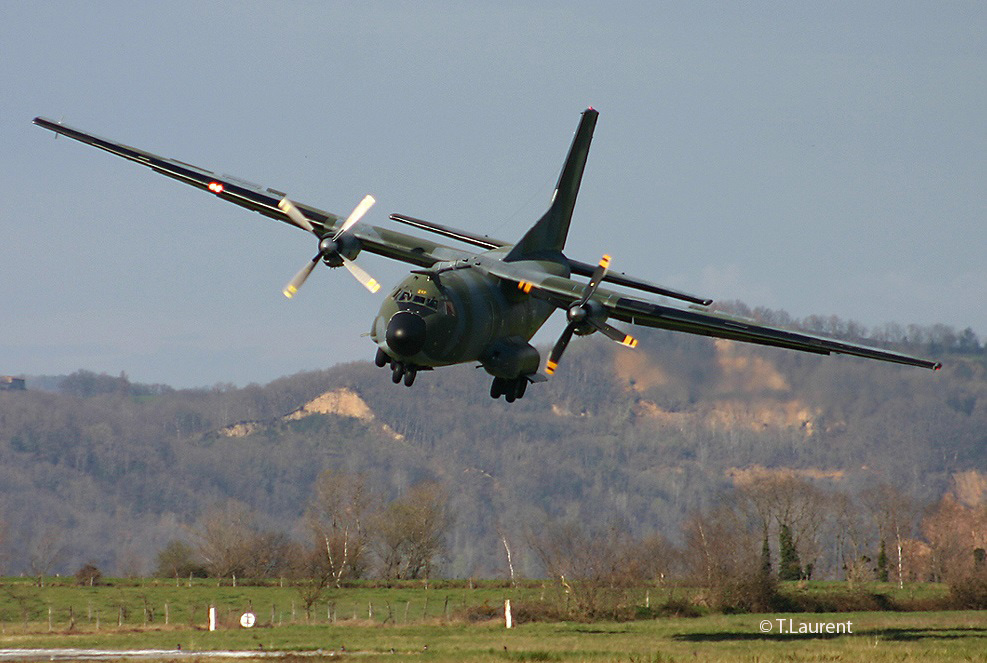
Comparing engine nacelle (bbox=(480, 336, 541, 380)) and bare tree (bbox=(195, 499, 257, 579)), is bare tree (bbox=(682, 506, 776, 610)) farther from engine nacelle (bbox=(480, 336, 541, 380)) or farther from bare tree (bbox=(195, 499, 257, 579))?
bare tree (bbox=(195, 499, 257, 579))

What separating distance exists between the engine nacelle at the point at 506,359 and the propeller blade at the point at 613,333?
2445 mm

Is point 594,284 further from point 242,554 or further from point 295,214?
point 242,554

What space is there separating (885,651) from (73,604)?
50.6 metres

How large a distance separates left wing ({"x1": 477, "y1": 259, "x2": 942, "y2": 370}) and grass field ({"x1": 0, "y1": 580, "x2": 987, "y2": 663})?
36.3 feet

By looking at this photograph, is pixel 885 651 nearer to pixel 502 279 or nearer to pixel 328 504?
pixel 502 279

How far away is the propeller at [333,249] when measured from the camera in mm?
41406

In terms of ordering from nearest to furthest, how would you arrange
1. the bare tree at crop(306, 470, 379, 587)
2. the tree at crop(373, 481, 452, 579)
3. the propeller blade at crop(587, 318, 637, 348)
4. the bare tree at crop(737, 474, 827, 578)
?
the propeller blade at crop(587, 318, 637, 348) → the bare tree at crop(306, 470, 379, 587) → the tree at crop(373, 481, 452, 579) → the bare tree at crop(737, 474, 827, 578)

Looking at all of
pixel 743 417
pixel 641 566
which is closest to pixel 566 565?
pixel 641 566

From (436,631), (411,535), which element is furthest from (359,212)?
(411,535)

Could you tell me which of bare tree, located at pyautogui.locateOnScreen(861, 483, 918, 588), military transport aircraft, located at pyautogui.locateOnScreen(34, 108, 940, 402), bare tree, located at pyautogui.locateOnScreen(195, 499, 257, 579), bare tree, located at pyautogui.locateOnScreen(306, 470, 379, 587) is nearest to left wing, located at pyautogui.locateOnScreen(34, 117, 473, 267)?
military transport aircraft, located at pyautogui.locateOnScreen(34, 108, 940, 402)

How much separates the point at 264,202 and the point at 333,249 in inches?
197

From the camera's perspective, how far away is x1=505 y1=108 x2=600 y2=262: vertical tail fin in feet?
159

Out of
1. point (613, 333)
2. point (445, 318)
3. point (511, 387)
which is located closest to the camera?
point (445, 318)

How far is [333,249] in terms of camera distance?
41.8 meters
